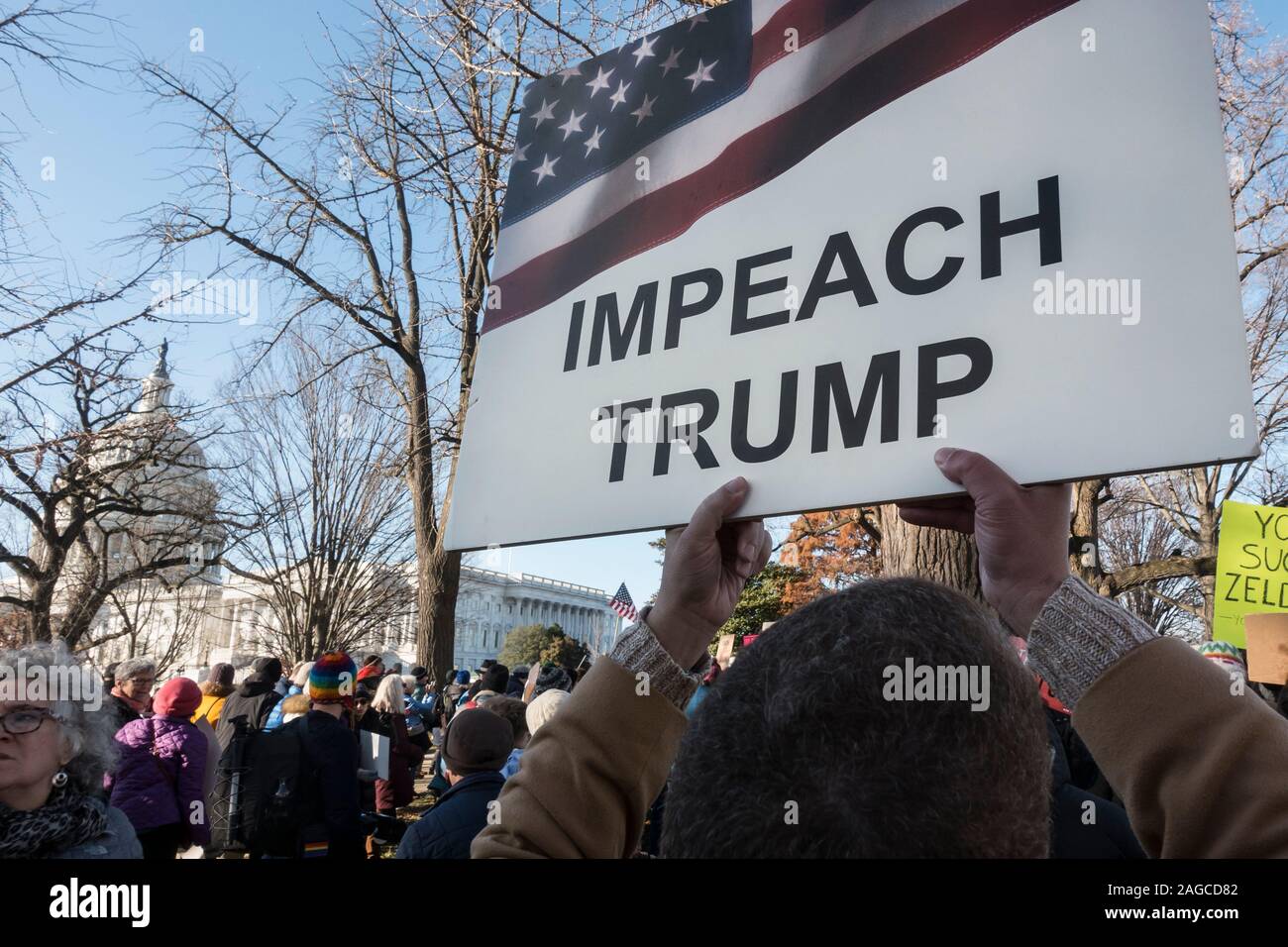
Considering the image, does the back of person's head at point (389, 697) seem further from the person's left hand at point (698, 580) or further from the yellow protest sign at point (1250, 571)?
the person's left hand at point (698, 580)

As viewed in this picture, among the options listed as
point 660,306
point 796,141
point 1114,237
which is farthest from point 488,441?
point 1114,237

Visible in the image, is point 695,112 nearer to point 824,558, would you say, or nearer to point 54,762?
point 54,762

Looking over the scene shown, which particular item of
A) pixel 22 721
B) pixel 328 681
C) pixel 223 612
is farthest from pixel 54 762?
pixel 223 612

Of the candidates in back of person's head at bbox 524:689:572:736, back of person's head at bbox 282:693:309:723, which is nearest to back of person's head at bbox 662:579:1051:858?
back of person's head at bbox 524:689:572:736

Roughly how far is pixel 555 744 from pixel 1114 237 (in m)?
1.15

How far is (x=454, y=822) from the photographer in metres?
3.69

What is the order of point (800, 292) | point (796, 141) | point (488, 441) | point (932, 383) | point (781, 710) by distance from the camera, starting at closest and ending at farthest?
point (781, 710) → point (932, 383) → point (800, 292) → point (796, 141) → point (488, 441)

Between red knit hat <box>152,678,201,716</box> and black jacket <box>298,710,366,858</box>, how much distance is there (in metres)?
0.76

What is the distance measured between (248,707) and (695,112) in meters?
6.75

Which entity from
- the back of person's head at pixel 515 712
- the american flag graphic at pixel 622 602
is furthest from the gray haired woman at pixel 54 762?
the american flag graphic at pixel 622 602

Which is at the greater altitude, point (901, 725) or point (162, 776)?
point (901, 725)

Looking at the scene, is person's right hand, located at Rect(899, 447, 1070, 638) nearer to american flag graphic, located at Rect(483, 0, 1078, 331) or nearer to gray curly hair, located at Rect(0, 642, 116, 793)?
american flag graphic, located at Rect(483, 0, 1078, 331)

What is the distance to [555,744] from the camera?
1.33 m
